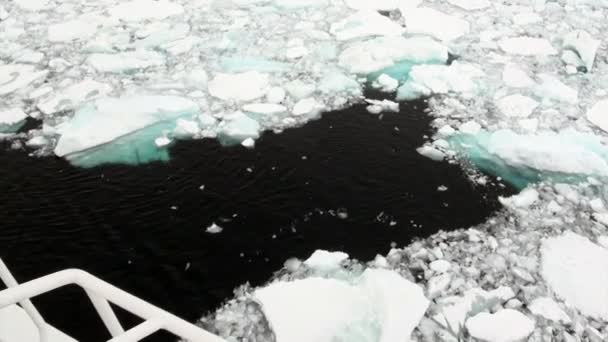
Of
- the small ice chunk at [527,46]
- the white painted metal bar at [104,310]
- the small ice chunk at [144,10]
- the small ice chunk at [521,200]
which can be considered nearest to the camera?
the white painted metal bar at [104,310]

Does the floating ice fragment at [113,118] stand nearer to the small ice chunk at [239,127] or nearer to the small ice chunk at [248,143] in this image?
the small ice chunk at [239,127]

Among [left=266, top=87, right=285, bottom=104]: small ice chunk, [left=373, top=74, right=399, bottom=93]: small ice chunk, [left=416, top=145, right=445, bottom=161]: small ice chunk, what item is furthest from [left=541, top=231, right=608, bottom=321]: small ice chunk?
[left=266, top=87, right=285, bottom=104]: small ice chunk

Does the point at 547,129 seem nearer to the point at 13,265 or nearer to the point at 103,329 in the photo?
the point at 103,329

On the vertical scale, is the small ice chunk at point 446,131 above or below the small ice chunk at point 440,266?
below

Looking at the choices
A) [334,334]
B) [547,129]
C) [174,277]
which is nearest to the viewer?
[334,334]

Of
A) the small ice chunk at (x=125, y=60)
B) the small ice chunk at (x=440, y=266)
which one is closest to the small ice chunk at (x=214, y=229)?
the small ice chunk at (x=440, y=266)

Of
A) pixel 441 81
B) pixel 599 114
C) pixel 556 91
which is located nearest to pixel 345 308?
pixel 441 81

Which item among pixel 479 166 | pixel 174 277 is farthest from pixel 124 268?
pixel 479 166
